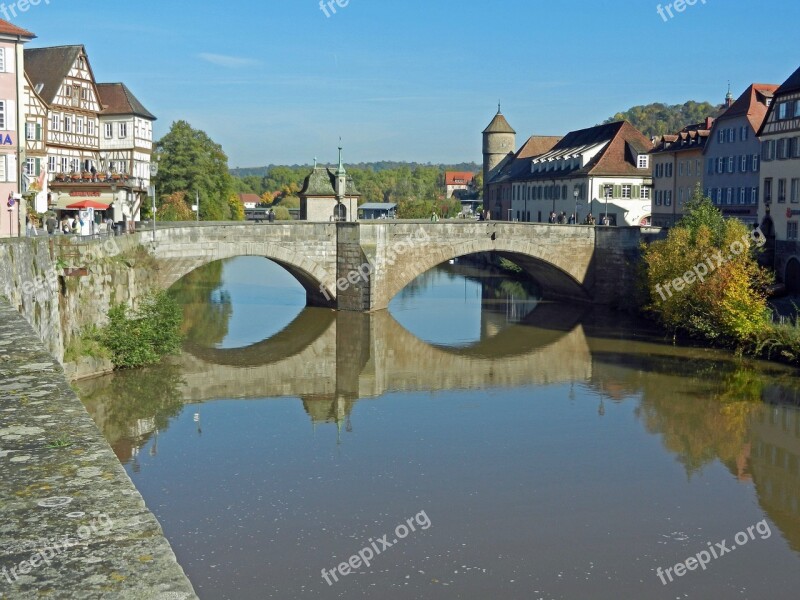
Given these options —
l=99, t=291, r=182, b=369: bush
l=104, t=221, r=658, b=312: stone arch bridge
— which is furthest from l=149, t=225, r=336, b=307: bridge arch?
l=99, t=291, r=182, b=369: bush

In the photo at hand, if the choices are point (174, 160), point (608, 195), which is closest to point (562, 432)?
point (608, 195)

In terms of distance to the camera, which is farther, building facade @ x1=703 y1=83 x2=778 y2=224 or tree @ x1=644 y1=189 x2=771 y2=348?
building facade @ x1=703 y1=83 x2=778 y2=224

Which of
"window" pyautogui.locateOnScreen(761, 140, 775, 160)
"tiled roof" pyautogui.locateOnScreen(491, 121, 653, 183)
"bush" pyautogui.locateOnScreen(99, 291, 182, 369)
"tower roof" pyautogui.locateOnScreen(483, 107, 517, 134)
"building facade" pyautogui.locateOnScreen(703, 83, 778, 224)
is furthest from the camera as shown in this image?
"tower roof" pyautogui.locateOnScreen(483, 107, 517, 134)

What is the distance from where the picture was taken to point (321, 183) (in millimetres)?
63781

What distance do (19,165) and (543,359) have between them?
19704 mm

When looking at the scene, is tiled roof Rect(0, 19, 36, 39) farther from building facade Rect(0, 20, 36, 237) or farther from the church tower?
the church tower

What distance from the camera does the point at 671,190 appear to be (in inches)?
2329

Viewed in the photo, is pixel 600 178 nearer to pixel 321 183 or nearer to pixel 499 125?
pixel 321 183

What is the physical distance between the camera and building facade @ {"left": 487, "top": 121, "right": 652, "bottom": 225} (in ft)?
215

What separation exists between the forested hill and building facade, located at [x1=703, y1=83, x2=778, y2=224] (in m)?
103

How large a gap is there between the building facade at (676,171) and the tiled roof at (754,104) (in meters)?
4.45

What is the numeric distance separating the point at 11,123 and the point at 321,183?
30.4 meters

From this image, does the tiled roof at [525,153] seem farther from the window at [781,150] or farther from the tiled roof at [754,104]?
the window at [781,150]

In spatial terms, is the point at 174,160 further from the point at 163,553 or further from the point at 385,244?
the point at 163,553
